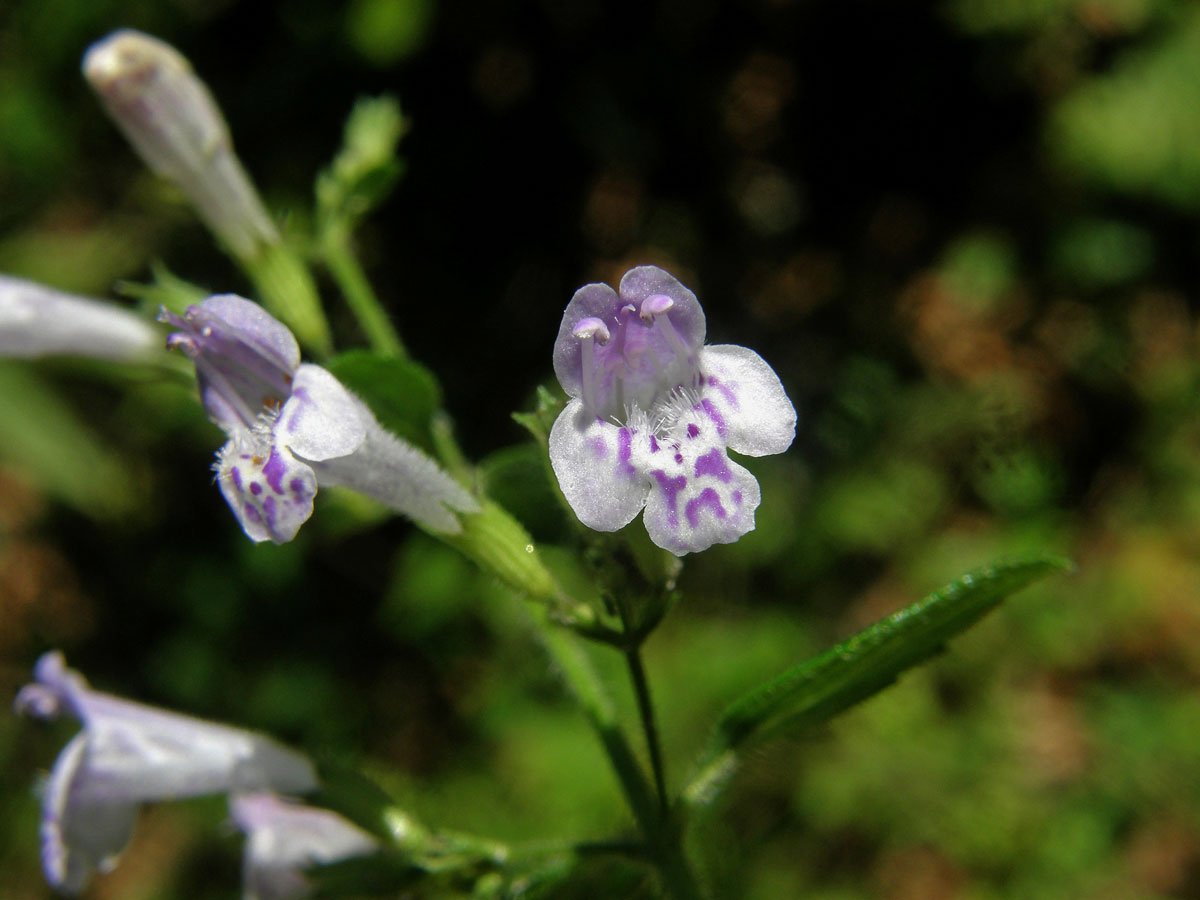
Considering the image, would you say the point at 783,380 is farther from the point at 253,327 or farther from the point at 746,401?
the point at 253,327

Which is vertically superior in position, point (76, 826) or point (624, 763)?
point (76, 826)

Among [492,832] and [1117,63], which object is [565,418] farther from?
[1117,63]

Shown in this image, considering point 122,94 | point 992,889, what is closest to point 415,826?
point 122,94

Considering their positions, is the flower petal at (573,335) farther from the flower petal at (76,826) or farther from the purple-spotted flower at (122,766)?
the flower petal at (76,826)

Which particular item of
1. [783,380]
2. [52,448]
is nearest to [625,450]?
[783,380]

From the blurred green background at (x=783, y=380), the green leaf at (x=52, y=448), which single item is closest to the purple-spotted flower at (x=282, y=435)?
the blurred green background at (x=783, y=380)

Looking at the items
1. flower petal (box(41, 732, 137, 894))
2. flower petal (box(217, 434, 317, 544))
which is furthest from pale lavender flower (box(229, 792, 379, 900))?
flower petal (box(217, 434, 317, 544))

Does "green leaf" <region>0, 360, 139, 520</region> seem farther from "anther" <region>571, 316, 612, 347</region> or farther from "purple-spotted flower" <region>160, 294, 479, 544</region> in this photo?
"anther" <region>571, 316, 612, 347</region>
